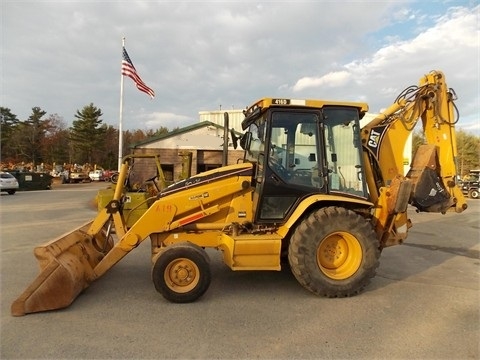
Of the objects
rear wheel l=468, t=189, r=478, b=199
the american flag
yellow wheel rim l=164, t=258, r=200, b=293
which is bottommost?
yellow wheel rim l=164, t=258, r=200, b=293

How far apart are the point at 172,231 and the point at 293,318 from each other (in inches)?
88.0

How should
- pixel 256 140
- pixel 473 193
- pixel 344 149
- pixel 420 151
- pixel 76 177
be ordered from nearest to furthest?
1. pixel 344 149
2. pixel 256 140
3. pixel 420 151
4. pixel 473 193
5. pixel 76 177

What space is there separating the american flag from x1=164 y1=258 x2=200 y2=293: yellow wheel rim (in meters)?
17.0

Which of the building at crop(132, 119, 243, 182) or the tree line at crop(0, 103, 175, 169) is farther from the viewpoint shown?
the tree line at crop(0, 103, 175, 169)

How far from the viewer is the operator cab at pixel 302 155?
5617 mm

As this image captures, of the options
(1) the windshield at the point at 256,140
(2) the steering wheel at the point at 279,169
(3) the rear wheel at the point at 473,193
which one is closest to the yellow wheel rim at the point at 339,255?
(2) the steering wheel at the point at 279,169

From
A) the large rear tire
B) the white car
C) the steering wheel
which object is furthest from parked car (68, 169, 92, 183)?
the large rear tire

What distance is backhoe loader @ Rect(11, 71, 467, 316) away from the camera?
17.5 ft

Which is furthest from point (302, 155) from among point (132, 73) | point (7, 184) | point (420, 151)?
point (7, 184)

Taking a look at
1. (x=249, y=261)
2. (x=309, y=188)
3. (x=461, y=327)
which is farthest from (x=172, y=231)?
(x=461, y=327)

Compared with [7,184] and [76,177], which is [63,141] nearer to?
[76,177]

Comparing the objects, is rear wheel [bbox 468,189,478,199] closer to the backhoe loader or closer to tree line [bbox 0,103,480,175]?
→ tree line [bbox 0,103,480,175]

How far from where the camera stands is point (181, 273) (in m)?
5.27

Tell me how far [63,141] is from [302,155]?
189 ft
